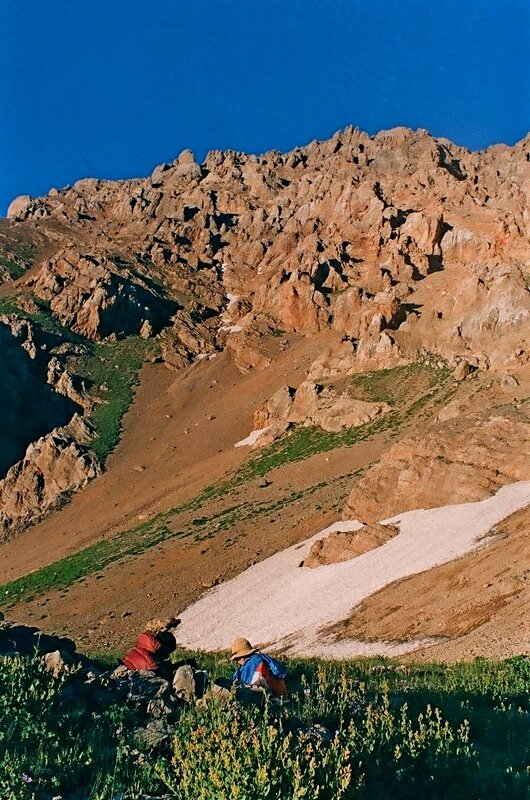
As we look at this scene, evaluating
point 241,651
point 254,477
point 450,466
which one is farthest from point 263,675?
point 254,477

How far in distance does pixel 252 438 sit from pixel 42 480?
2147 cm

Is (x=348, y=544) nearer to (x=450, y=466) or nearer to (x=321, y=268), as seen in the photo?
(x=450, y=466)

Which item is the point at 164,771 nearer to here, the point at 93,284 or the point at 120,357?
the point at 120,357

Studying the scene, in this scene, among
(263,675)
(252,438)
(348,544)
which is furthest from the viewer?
(252,438)

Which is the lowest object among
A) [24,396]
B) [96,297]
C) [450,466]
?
[450,466]

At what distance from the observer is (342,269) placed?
3844 inches

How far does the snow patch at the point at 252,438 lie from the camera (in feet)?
211

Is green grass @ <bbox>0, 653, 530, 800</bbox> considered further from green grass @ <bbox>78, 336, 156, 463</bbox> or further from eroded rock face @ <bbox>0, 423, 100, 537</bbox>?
green grass @ <bbox>78, 336, 156, 463</bbox>

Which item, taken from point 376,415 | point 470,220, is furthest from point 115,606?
point 470,220

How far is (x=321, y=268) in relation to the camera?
96438 mm

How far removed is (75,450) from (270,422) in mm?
20449

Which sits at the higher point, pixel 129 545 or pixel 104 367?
pixel 104 367

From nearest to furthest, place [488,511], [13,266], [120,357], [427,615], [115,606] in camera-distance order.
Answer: [427,615]
[488,511]
[115,606]
[120,357]
[13,266]

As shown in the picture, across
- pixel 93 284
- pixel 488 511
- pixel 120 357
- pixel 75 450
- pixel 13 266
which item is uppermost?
pixel 13 266
